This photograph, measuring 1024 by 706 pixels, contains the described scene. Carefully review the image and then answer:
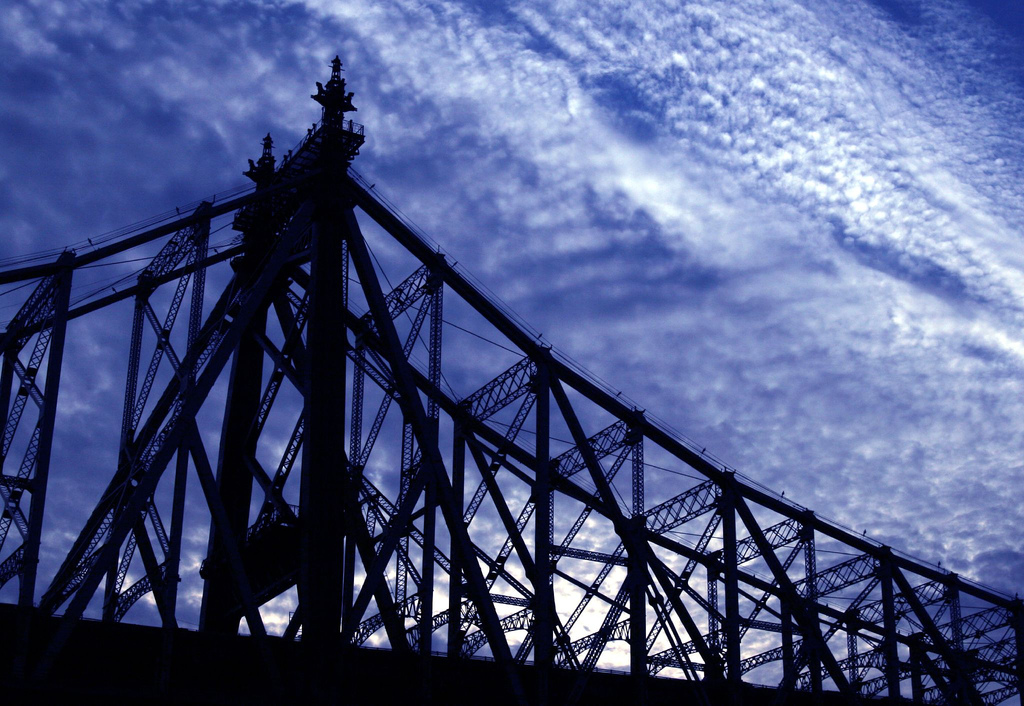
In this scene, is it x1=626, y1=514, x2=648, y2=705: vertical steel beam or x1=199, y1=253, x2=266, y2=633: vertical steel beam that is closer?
x1=199, y1=253, x2=266, y2=633: vertical steel beam

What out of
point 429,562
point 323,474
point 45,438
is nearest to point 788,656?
point 429,562

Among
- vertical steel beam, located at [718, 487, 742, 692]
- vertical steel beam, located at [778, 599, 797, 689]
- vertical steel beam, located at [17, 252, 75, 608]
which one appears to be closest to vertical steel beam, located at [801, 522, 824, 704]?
vertical steel beam, located at [778, 599, 797, 689]

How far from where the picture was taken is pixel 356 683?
157ft

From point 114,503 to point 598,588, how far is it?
76.4 ft

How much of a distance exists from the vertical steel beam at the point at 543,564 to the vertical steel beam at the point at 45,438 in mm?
21619

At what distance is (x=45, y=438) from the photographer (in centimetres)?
4300

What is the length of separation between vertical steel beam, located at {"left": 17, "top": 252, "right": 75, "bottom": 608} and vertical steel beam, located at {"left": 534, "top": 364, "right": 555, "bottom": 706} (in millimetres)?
21619

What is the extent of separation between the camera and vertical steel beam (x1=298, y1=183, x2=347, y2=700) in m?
45.1

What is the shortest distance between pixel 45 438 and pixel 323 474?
9893mm

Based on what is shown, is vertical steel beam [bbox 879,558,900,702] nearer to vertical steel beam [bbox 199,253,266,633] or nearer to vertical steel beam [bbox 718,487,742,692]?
vertical steel beam [bbox 718,487,742,692]

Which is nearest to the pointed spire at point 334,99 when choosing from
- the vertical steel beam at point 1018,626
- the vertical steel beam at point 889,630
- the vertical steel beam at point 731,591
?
the vertical steel beam at point 731,591

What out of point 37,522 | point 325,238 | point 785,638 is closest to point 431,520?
point 325,238

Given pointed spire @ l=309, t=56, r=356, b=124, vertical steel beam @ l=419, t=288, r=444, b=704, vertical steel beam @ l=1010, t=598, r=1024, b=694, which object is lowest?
vertical steel beam @ l=419, t=288, r=444, b=704

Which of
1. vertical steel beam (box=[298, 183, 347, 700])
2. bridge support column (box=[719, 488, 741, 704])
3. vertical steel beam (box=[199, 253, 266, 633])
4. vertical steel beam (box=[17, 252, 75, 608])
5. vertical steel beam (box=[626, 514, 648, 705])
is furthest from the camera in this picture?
bridge support column (box=[719, 488, 741, 704])
